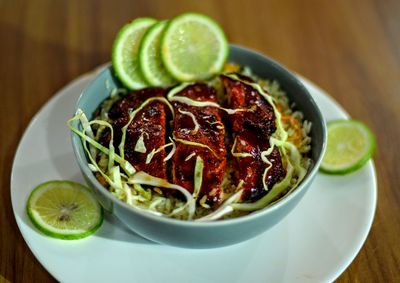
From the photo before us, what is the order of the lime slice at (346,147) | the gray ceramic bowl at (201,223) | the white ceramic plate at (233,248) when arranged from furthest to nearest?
the lime slice at (346,147)
the white ceramic plate at (233,248)
the gray ceramic bowl at (201,223)

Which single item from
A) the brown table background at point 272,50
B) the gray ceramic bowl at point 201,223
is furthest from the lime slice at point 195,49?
the brown table background at point 272,50

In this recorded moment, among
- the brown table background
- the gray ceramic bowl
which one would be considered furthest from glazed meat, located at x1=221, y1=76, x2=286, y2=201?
the brown table background

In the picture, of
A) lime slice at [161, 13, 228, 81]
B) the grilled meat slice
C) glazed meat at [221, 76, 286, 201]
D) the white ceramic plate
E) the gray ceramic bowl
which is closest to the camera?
the gray ceramic bowl

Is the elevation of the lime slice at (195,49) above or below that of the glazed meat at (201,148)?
above

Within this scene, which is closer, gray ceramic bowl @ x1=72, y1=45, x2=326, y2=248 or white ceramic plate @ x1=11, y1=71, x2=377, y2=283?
gray ceramic bowl @ x1=72, y1=45, x2=326, y2=248

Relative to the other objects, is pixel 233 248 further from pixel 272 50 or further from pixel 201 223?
pixel 272 50

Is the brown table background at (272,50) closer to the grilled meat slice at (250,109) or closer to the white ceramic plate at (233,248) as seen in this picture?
the white ceramic plate at (233,248)

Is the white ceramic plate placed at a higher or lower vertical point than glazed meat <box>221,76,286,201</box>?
lower

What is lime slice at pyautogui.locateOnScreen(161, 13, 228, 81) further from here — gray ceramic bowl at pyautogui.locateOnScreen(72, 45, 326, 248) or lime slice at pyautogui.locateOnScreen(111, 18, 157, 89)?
gray ceramic bowl at pyautogui.locateOnScreen(72, 45, 326, 248)
